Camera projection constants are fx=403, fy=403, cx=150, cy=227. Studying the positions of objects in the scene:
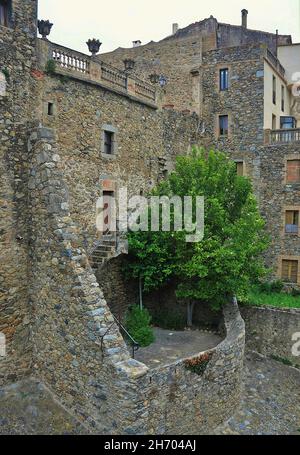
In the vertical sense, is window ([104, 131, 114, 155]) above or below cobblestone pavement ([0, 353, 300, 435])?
above

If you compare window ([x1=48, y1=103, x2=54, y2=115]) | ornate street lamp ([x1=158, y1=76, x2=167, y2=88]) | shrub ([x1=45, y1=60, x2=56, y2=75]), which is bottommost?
window ([x1=48, y1=103, x2=54, y2=115])

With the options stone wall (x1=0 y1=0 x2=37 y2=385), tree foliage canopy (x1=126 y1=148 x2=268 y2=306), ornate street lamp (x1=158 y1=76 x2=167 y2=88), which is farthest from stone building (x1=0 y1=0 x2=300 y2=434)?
tree foliage canopy (x1=126 y1=148 x2=268 y2=306)

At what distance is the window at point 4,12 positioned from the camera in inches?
409

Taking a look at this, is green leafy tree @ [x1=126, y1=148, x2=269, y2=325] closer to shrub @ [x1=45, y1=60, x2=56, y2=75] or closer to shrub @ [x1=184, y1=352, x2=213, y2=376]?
shrub @ [x1=184, y1=352, x2=213, y2=376]

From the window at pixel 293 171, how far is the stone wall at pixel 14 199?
52.3ft

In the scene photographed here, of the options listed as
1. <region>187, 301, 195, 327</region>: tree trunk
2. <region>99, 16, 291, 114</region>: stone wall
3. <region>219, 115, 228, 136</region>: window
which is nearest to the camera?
<region>187, 301, 195, 327</region>: tree trunk

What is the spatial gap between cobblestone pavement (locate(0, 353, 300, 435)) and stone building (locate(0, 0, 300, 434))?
1.15 ft

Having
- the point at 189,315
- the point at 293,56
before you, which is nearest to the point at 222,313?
the point at 189,315

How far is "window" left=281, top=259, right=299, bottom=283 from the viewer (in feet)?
72.8

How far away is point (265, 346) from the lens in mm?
18078

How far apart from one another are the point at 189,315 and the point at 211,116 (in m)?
12.7

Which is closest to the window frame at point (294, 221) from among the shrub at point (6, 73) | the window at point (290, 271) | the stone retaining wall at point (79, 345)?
the window at point (290, 271)

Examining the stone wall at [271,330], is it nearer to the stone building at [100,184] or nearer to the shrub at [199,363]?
the stone building at [100,184]

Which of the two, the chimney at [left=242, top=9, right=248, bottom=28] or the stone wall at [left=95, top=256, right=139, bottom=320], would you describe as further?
the chimney at [left=242, top=9, right=248, bottom=28]
